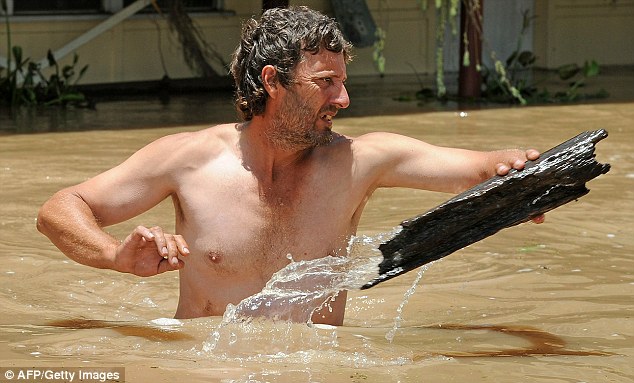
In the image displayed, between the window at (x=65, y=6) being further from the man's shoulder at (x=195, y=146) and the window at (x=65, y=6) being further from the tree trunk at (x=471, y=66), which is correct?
the man's shoulder at (x=195, y=146)

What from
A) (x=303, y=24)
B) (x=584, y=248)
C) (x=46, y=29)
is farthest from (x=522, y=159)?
(x=46, y=29)

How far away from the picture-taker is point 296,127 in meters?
3.98

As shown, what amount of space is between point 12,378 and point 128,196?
2.85ft

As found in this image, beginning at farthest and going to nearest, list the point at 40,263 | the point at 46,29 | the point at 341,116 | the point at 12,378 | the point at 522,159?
1. the point at 46,29
2. the point at 341,116
3. the point at 40,263
4. the point at 522,159
5. the point at 12,378

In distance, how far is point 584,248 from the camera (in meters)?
6.06

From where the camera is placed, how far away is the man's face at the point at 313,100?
12.9ft

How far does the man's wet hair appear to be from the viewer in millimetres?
3988

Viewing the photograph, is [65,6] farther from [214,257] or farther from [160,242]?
[160,242]

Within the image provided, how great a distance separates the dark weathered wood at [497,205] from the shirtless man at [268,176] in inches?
8.2

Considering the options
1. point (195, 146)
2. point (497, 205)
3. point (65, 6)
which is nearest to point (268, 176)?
point (195, 146)

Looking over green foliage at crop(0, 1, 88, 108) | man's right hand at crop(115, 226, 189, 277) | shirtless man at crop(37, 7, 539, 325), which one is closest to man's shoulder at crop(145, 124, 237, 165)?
shirtless man at crop(37, 7, 539, 325)

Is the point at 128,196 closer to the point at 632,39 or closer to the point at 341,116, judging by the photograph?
the point at 341,116

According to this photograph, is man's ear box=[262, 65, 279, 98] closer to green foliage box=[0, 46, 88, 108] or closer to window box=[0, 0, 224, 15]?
green foliage box=[0, 46, 88, 108]

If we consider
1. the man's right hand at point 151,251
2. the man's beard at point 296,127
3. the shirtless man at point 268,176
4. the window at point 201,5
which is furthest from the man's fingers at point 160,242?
the window at point 201,5
